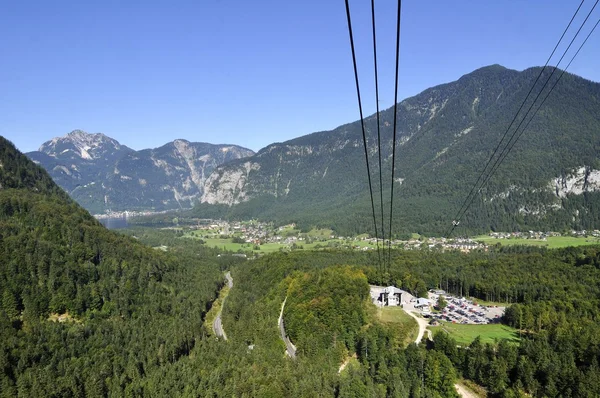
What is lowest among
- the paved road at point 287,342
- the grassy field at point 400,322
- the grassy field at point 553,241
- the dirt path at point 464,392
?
the dirt path at point 464,392

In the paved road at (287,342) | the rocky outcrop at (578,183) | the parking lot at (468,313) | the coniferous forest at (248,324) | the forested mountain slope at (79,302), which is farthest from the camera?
the rocky outcrop at (578,183)

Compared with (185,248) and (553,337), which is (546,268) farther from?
(185,248)

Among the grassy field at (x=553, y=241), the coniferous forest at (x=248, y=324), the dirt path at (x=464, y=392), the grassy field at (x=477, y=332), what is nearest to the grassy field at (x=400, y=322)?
the coniferous forest at (x=248, y=324)

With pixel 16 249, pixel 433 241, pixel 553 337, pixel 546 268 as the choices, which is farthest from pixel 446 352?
pixel 433 241

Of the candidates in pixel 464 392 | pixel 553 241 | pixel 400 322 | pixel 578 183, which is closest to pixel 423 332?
pixel 400 322

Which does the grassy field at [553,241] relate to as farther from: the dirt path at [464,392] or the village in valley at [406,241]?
the dirt path at [464,392]

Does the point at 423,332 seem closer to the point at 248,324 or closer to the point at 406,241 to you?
the point at 248,324

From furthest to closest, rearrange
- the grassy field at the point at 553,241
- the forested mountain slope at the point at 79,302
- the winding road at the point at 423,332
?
the grassy field at the point at 553,241, the forested mountain slope at the point at 79,302, the winding road at the point at 423,332
